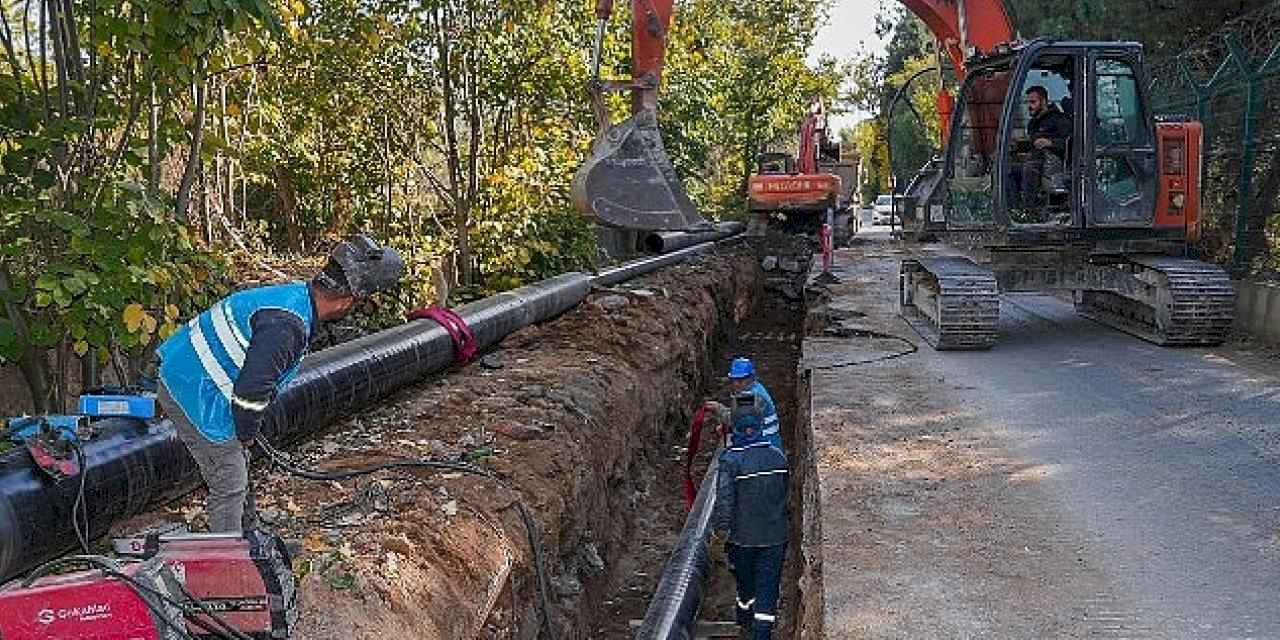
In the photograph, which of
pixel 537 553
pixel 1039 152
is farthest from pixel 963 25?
pixel 537 553

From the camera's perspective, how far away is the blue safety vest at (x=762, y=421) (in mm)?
7113

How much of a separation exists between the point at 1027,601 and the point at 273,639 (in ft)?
9.60

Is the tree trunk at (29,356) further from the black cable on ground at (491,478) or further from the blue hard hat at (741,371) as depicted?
the blue hard hat at (741,371)

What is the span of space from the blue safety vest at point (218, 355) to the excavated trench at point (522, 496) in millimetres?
834

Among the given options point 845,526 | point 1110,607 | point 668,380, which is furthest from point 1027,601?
point 668,380

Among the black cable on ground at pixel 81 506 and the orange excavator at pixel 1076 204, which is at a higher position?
the orange excavator at pixel 1076 204

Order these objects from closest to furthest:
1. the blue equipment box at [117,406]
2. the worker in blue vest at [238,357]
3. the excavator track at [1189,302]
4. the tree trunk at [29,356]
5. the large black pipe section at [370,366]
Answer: the worker in blue vest at [238,357] < the blue equipment box at [117,406] < the tree trunk at [29,356] < the large black pipe section at [370,366] < the excavator track at [1189,302]

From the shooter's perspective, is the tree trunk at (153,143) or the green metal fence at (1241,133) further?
the green metal fence at (1241,133)

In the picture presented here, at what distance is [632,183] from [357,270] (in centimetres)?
732

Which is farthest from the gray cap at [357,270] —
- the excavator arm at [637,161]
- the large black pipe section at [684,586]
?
the excavator arm at [637,161]

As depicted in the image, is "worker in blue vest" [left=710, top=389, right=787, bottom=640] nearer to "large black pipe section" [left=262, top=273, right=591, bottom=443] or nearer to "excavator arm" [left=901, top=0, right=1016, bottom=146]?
"large black pipe section" [left=262, top=273, right=591, bottom=443]

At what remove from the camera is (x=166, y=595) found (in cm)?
364

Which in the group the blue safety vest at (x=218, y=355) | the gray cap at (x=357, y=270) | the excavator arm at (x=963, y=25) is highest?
the excavator arm at (x=963, y=25)

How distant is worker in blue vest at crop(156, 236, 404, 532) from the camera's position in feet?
13.5
